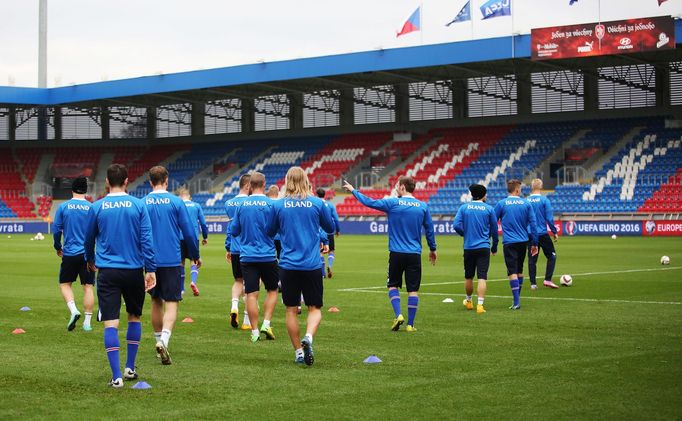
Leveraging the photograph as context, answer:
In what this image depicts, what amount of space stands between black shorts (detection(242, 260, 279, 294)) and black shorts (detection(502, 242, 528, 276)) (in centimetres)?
548

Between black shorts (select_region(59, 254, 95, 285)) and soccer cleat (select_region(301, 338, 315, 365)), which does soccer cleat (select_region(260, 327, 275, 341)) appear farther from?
black shorts (select_region(59, 254, 95, 285))

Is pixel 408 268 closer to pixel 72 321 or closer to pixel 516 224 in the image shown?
pixel 516 224

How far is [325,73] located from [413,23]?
6.95m

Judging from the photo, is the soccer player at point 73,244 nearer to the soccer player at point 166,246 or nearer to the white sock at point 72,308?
the white sock at point 72,308

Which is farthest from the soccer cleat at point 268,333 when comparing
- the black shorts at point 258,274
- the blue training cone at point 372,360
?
the blue training cone at point 372,360

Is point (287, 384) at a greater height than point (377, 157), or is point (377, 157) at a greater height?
point (377, 157)

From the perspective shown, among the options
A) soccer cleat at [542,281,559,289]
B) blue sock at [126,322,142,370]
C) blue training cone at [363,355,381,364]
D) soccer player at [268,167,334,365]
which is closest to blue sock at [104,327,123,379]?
blue sock at [126,322,142,370]

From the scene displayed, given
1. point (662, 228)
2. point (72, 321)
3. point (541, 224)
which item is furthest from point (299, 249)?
point (662, 228)

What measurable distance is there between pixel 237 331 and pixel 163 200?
3.24 meters

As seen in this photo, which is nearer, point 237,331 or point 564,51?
point 237,331

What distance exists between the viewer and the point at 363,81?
5388cm

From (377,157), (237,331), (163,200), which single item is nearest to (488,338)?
(237,331)

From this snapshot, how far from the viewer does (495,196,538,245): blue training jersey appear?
693 inches

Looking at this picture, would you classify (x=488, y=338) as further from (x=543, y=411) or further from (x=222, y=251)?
(x=222, y=251)
